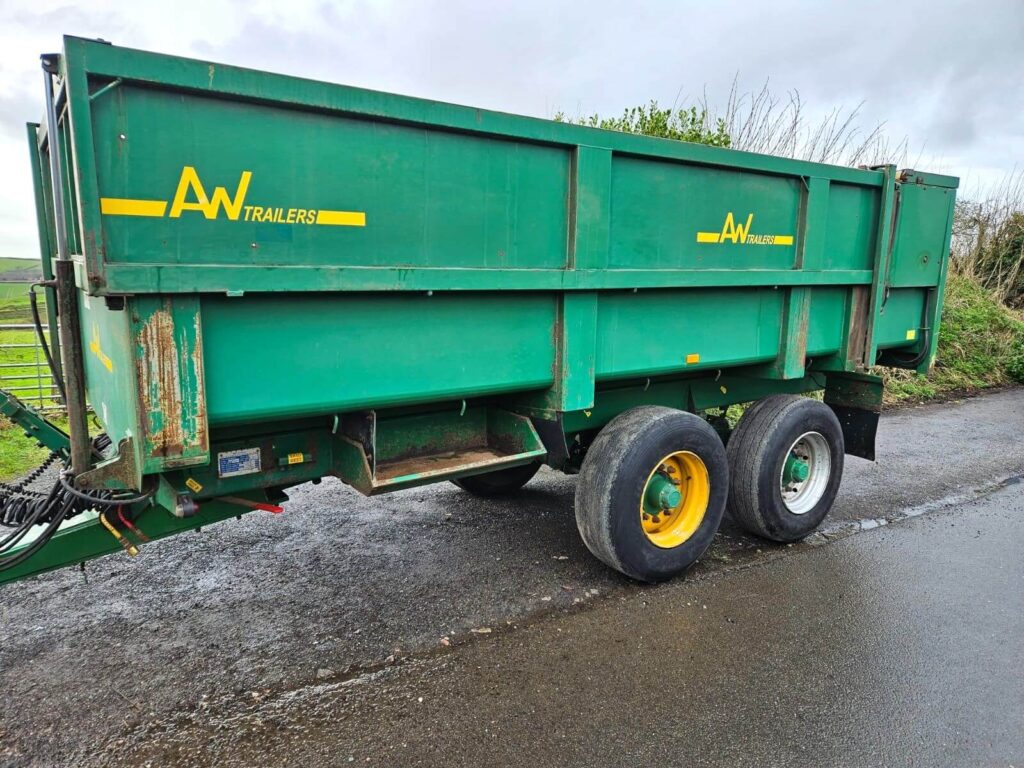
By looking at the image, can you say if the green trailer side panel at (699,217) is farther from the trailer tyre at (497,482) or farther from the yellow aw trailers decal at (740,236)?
the trailer tyre at (497,482)

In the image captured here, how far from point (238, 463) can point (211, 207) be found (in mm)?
1098

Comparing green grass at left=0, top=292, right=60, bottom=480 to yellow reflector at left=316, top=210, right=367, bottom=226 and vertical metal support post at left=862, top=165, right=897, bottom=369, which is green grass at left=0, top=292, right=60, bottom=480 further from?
vertical metal support post at left=862, top=165, right=897, bottom=369

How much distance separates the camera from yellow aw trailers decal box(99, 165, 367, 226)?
7.99 ft

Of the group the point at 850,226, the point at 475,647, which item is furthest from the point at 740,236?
the point at 475,647

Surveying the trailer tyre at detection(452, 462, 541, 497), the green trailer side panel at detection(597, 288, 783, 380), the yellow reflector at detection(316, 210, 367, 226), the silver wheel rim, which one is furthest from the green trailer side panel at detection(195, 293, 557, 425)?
the silver wheel rim

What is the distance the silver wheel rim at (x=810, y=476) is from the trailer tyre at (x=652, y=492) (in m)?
0.85

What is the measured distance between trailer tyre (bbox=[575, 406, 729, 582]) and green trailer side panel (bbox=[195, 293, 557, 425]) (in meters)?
0.60

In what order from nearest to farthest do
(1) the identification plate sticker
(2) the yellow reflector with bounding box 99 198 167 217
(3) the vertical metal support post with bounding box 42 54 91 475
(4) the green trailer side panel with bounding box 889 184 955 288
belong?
(2) the yellow reflector with bounding box 99 198 167 217, (3) the vertical metal support post with bounding box 42 54 91 475, (1) the identification plate sticker, (4) the green trailer side panel with bounding box 889 184 955 288

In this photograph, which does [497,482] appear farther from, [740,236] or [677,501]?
[740,236]

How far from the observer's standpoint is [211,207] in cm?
258

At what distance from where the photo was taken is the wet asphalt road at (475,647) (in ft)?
9.17

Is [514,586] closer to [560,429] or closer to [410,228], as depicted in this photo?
[560,429]

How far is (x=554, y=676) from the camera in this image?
3.19m

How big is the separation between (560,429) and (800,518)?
1.99m
